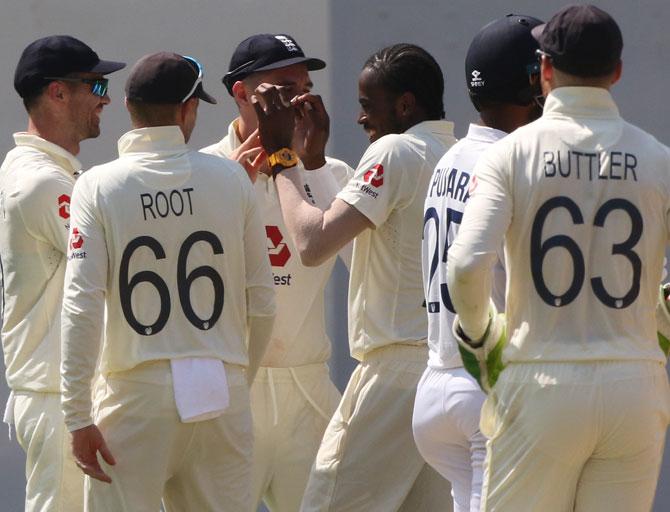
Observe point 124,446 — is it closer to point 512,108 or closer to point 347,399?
point 347,399

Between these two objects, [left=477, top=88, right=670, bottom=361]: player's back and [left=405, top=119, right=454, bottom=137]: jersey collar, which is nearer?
[left=477, top=88, right=670, bottom=361]: player's back

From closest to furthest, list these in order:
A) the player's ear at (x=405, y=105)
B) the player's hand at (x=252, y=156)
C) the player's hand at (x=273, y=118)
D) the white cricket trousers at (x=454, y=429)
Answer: the white cricket trousers at (x=454, y=429) → the player's hand at (x=273, y=118) → the player's ear at (x=405, y=105) → the player's hand at (x=252, y=156)

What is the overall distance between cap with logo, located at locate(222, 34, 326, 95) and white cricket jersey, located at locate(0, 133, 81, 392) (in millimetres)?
742

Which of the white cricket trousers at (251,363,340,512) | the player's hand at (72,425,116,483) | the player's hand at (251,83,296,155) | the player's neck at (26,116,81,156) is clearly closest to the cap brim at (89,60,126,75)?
the player's neck at (26,116,81,156)

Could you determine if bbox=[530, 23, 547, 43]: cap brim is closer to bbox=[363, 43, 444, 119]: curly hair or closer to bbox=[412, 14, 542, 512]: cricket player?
bbox=[412, 14, 542, 512]: cricket player

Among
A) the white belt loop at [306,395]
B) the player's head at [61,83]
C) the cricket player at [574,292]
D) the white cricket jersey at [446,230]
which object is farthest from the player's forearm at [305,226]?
the cricket player at [574,292]

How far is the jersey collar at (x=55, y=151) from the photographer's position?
5039 mm

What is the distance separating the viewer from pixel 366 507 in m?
4.81

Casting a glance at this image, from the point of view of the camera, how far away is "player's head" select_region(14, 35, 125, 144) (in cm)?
517

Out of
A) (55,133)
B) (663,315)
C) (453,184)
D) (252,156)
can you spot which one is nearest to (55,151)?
(55,133)

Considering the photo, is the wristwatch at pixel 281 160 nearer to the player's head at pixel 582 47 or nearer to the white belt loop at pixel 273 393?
the white belt loop at pixel 273 393

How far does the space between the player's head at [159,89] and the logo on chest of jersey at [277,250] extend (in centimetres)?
80

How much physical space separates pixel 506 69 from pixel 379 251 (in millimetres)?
897

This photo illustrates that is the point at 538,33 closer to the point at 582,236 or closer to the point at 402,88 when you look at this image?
the point at 582,236
